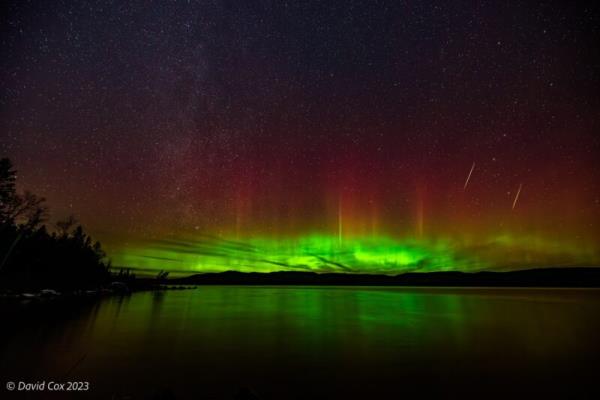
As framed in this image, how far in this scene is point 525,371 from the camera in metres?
16.6

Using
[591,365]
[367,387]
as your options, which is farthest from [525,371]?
[367,387]

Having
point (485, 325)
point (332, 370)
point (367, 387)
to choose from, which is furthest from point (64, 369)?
point (485, 325)

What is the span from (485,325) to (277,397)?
98.0 ft

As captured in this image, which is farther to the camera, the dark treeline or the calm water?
the dark treeline

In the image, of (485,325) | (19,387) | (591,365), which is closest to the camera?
(19,387)

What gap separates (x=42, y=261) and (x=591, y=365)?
247 ft

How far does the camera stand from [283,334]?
2873 centimetres

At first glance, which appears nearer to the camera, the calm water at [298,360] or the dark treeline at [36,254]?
the calm water at [298,360]

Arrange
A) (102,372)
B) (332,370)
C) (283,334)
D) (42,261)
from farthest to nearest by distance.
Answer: (42,261) → (283,334) → (332,370) → (102,372)

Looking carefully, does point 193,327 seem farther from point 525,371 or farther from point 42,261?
point 42,261

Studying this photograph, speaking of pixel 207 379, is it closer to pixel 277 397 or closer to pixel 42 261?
pixel 277 397

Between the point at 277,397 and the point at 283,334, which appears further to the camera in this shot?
the point at 283,334

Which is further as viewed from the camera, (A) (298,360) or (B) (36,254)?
(B) (36,254)

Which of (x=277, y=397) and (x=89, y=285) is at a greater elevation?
(x=89, y=285)
